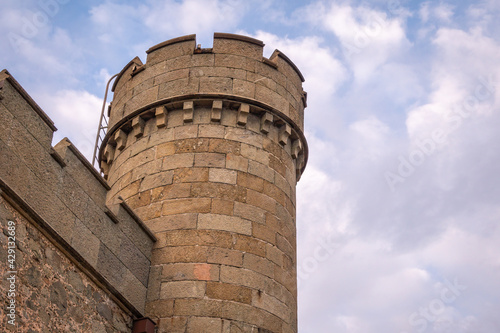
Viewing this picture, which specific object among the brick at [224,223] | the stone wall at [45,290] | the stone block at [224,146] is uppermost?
the stone block at [224,146]

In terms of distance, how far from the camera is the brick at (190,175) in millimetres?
9305

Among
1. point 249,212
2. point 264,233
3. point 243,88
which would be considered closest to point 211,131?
point 243,88

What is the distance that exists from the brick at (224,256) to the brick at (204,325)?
81 centimetres

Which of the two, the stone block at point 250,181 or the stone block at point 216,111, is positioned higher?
the stone block at point 216,111

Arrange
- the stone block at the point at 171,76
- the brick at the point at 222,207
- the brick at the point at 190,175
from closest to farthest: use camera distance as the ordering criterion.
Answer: the brick at the point at 222,207 < the brick at the point at 190,175 < the stone block at the point at 171,76

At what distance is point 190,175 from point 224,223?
37.3 inches

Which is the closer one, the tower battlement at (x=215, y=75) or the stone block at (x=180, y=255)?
the stone block at (x=180, y=255)

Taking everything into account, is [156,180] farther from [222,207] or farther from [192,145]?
[222,207]

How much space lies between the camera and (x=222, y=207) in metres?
9.05

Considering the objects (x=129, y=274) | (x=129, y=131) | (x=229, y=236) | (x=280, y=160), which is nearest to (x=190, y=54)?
(x=129, y=131)

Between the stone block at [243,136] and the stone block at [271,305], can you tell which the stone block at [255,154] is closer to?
the stone block at [243,136]

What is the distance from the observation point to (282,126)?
10.5 metres

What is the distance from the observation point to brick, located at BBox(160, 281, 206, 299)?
27.2 ft

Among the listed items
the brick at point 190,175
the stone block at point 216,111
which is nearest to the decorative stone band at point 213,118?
the stone block at point 216,111
